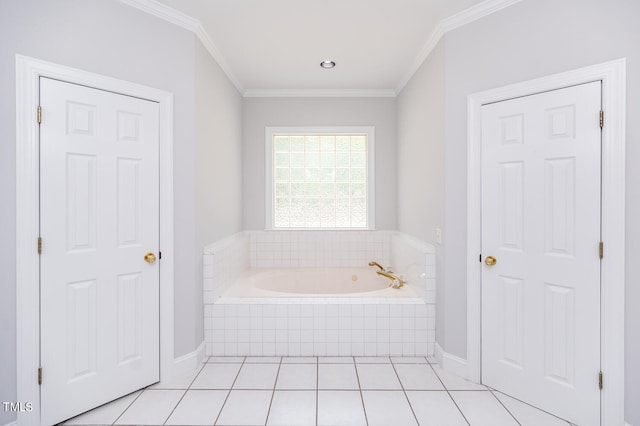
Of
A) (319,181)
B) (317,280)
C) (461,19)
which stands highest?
(461,19)

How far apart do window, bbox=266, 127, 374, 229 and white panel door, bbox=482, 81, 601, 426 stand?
71.2 inches

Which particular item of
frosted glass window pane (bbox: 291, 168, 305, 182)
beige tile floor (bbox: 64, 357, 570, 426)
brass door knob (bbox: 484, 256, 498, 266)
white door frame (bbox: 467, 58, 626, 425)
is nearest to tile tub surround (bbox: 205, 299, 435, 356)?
beige tile floor (bbox: 64, 357, 570, 426)

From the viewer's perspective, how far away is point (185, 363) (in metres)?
2.26

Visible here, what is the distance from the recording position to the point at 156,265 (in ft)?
6.95

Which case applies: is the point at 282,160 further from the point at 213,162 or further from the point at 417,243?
the point at 417,243

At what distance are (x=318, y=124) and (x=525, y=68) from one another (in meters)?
2.18

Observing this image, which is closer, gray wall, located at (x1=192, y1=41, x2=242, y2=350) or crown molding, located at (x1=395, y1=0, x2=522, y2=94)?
crown molding, located at (x1=395, y1=0, x2=522, y2=94)

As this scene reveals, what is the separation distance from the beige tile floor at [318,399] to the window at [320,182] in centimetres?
175

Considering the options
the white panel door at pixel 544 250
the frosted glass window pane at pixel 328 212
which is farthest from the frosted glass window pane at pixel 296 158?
the white panel door at pixel 544 250

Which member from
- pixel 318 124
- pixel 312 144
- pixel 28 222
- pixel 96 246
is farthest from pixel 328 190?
pixel 28 222

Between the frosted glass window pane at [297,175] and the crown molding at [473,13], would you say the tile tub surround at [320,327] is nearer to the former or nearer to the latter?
the frosted glass window pane at [297,175]

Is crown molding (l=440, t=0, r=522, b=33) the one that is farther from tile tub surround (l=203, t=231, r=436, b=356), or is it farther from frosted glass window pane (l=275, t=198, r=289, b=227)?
frosted glass window pane (l=275, t=198, r=289, b=227)

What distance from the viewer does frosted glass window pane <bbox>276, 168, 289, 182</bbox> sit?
3789mm

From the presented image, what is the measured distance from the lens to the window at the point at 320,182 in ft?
12.4
